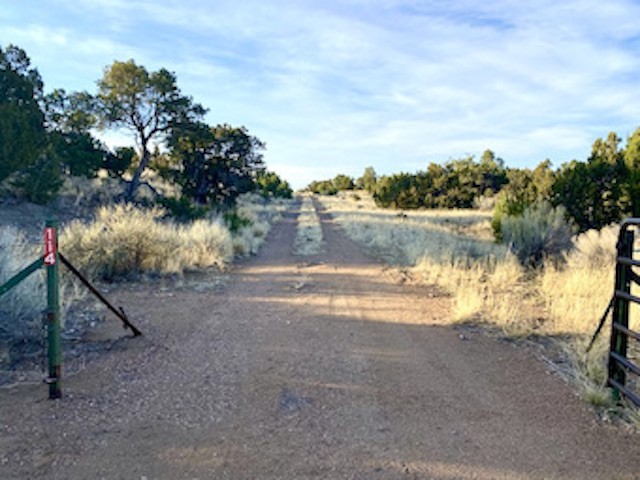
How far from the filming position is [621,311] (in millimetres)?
5254

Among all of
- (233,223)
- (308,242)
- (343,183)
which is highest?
(343,183)

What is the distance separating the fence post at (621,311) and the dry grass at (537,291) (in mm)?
252

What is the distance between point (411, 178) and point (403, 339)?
4257 centimetres

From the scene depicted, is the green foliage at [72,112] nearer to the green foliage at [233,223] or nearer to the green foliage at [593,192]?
the green foliage at [233,223]

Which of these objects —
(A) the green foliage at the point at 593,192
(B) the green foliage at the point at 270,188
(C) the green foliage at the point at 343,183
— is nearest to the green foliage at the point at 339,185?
(C) the green foliage at the point at 343,183

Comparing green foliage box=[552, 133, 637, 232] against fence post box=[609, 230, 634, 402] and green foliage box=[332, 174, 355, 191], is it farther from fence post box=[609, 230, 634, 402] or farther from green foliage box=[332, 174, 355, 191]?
green foliage box=[332, 174, 355, 191]

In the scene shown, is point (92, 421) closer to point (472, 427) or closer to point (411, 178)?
point (472, 427)

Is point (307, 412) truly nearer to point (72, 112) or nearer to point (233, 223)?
point (233, 223)

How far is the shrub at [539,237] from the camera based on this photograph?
13.8 m

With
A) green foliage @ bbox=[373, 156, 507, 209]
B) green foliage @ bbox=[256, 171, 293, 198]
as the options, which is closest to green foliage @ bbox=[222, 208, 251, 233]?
green foliage @ bbox=[373, 156, 507, 209]

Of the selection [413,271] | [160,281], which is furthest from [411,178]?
[160,281]

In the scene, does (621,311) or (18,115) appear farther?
(18,115)

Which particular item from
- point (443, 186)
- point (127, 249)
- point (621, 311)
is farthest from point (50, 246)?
point (443, 186)

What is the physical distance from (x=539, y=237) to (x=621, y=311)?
30.0 ft
